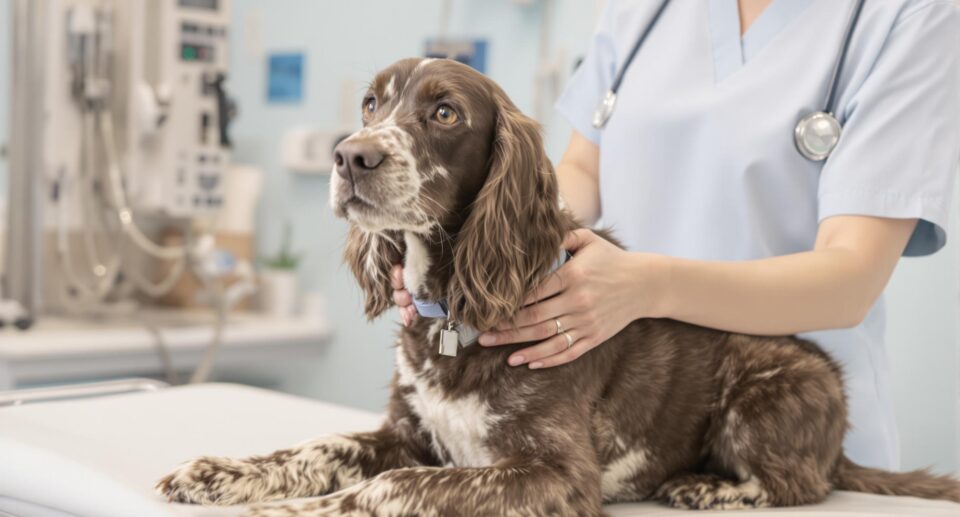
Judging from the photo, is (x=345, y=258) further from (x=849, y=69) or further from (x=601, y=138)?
(x=849, y=69)

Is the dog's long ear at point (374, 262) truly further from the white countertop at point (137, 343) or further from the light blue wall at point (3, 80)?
the light blue wall at point (3, 80)

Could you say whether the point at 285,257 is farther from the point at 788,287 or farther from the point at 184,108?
the point at 788,287

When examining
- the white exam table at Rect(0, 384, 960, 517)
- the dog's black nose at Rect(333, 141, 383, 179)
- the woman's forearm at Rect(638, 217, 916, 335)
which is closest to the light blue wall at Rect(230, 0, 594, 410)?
the white exam table at Rect(0, 384, 960, 517)

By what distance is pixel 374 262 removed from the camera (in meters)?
1.39

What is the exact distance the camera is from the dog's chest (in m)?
1.29

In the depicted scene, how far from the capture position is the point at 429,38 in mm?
3881

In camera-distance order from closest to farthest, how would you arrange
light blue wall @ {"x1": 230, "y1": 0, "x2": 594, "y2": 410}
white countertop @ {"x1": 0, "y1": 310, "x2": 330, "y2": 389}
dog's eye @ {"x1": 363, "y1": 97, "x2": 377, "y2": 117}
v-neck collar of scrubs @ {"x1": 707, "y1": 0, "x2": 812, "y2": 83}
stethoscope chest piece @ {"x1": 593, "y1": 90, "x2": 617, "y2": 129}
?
1. dog's eye @ {"x1": 363, "y1": 97, "x2": 377, "y2": 117}
2. v-neck collar of scrubs @ {"x1": 707, "y1": 0, "x2": 812, "y2": 83}
3. stethoscope chest piece @ {"x1": 593, "y1": 90, "x2": 617, "y2": 129}
4. white countertop @ {"x1": 0, "y1": 310, "x2": 330, "y2": 389}
5. light blue wall @ {"x1": 230, "y1": 0, "x2": 594, "y2": 410}

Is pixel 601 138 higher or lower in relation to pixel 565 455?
higher

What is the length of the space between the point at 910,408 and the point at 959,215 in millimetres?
534

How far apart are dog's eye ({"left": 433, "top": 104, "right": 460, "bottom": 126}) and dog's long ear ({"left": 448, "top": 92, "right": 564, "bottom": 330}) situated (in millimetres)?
64

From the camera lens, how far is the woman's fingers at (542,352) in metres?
1.26

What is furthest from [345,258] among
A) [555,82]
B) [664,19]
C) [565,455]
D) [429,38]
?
[429,38]

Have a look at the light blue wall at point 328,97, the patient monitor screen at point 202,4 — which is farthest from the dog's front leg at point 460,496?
the patient monitor screen at point 202,4

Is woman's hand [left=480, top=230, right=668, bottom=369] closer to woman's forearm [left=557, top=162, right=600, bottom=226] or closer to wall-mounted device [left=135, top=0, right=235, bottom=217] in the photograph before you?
woman's forearm [left=557, top=162, right=600, bottom=226]
